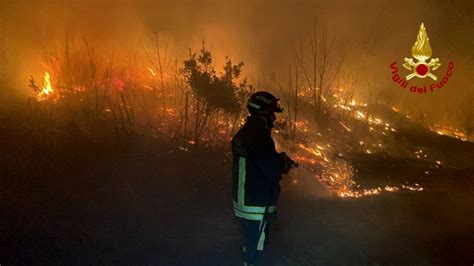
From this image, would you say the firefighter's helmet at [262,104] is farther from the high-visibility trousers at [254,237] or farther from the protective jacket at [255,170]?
the high-visibility trousers at [254,237]

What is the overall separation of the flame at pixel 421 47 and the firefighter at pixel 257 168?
442 inches

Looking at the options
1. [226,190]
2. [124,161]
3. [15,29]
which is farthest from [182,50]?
[226,190]

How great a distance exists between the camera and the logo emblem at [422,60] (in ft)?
43.0

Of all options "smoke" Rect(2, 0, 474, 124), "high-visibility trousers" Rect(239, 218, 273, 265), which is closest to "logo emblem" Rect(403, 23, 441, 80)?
"smoke" Rect(2, 0, 474, 124)

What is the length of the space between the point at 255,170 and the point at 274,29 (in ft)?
47.7

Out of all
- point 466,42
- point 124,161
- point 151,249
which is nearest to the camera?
point 151,249

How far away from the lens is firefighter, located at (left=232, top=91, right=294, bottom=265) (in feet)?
11.6

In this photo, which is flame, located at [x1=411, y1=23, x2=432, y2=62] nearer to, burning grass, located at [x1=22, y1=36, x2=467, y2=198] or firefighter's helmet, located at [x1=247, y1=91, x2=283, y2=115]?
burning grass, located at [x1=22, y1=36, x2=467, y2=198]

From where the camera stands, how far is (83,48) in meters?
12.6

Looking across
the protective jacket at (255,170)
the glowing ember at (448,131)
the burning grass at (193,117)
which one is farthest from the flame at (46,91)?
the glowing ember at (448,131)

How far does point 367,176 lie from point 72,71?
882cm

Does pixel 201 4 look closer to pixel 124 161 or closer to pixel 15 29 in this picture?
pixel 15 29

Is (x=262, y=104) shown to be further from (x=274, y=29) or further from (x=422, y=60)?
(x=274, y=29)

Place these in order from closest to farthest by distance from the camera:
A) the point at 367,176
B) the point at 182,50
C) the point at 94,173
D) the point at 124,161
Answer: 1. the point at 94,173
2. the point at 124,161
3. the point at 367,176
4. the point at 182,50
